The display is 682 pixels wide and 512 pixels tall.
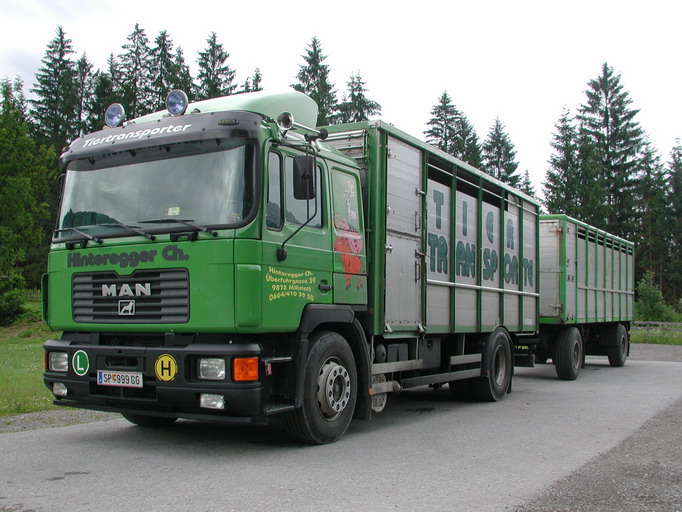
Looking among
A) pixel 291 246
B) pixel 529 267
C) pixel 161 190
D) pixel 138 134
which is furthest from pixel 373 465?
pixel 529 267

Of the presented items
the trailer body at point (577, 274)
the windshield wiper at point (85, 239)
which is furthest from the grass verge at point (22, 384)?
the trailer body at point (577, 274)

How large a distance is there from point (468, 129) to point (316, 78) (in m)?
18.7

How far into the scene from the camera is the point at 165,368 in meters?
5.82

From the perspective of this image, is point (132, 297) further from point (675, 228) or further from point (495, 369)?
point (675, 228)

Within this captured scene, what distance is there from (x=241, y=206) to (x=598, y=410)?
6.33 metres

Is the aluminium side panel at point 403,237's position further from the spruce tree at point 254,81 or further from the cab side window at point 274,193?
the spruce tree at point 254,81

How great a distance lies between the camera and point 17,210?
3269 centimetres

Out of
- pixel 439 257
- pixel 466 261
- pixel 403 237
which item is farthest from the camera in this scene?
pixel 466 261

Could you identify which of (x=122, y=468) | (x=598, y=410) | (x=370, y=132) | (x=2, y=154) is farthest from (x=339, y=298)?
(x=2, y=154)

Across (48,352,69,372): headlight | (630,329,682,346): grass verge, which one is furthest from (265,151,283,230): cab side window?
(630,329,682,346): grass verge

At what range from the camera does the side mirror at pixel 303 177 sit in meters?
6.07

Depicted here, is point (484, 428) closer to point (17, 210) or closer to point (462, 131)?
point (17, 210)

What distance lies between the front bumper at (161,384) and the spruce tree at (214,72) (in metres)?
43.1

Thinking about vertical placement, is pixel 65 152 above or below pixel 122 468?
above
